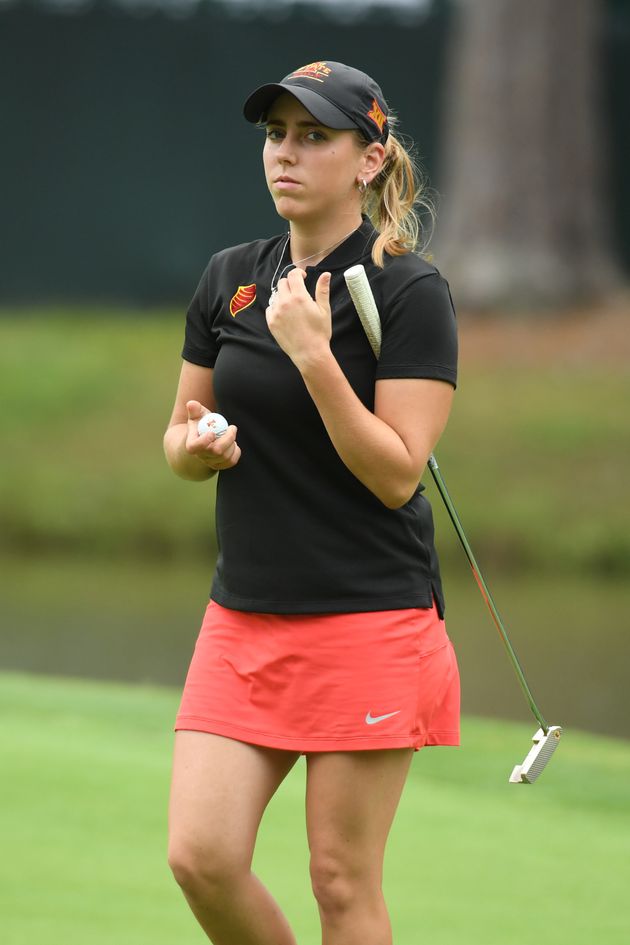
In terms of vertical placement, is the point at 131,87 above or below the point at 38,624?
above

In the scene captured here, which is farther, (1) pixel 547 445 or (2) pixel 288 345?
(1) pixel 547 445

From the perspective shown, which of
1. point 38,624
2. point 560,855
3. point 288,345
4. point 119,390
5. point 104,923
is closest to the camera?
point 288,345

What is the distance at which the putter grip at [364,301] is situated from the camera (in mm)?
2439

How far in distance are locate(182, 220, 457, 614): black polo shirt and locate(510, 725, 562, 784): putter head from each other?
37 centimetres

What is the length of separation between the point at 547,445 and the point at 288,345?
29.5ft

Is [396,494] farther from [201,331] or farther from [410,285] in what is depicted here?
[201,331]

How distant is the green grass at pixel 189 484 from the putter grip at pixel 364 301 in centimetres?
765

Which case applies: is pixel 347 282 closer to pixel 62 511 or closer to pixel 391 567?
pixel 391 567

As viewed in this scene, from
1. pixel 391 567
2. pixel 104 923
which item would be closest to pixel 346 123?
pixel 391 567

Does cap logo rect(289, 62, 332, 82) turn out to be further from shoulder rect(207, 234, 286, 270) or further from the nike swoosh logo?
the nike swoosh logo

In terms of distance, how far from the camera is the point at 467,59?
1321cm

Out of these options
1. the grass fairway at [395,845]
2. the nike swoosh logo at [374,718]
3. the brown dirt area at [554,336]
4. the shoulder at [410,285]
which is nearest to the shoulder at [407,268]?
the shoulder at [410,285]

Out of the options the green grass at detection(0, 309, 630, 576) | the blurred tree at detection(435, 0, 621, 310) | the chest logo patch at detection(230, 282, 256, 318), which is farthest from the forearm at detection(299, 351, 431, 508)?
the blurred tree at detection(435, 0, 621, 310)

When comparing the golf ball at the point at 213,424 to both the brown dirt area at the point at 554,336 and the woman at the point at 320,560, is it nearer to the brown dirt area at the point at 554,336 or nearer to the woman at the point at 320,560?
the woman at the point at 320,560
